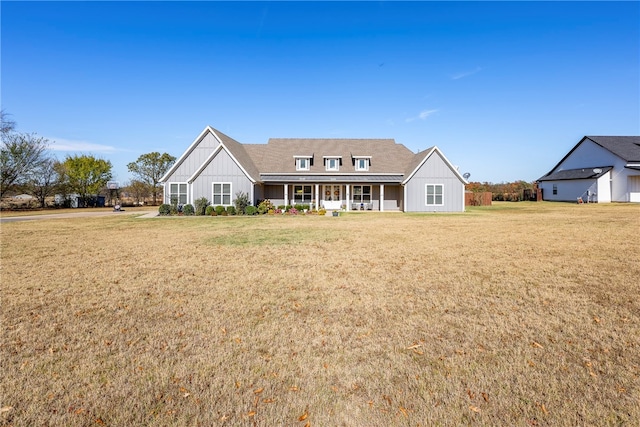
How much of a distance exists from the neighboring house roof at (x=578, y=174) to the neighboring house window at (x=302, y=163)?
3301 cm

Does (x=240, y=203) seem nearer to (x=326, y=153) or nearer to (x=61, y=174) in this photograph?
(x=326, y=153)

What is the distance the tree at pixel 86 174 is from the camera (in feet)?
146

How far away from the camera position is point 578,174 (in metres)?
39.5

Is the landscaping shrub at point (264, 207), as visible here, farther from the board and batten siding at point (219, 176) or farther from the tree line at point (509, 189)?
the tree line at point (509, 189)

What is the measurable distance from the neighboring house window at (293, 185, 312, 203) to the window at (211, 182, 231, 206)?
6.79 metres

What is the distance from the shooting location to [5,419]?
2824 mm

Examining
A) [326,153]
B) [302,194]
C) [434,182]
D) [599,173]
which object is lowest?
[302,194]

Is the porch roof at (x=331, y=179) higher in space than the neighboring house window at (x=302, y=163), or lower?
lower

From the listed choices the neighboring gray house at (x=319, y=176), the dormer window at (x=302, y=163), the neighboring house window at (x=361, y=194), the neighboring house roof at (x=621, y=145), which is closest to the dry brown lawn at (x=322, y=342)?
the neighboring gray house at (x=319, y=176)

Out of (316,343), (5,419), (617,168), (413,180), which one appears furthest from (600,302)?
(617,168)

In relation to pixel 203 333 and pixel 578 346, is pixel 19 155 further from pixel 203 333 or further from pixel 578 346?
pixel 578 346

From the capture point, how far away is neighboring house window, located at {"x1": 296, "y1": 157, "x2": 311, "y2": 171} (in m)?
31.3

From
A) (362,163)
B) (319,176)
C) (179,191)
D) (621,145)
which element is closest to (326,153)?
(362,163)

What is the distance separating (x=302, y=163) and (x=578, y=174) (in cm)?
3502
